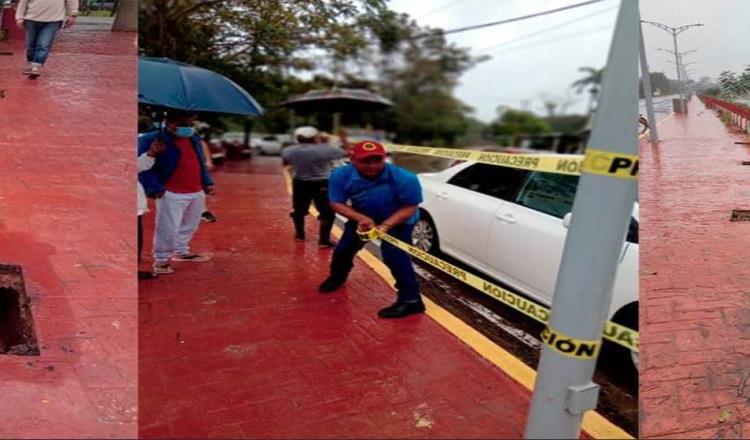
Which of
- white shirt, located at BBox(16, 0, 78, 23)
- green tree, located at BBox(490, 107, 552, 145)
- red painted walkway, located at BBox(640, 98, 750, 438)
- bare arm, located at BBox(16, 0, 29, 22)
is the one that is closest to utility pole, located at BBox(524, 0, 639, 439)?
red painted walkway, located at BBox(640, 98, 750, 438)

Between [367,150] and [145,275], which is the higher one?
[367,150]

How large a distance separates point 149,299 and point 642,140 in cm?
328

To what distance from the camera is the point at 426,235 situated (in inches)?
232

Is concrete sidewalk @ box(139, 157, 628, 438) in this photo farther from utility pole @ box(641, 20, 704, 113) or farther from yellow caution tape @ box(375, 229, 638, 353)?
utility pole @ box(641, 20, 704, 113)

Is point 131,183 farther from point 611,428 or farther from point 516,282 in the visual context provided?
point 611,428

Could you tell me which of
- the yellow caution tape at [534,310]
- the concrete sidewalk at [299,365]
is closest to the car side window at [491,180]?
the concrete sidewalk at [299,365]

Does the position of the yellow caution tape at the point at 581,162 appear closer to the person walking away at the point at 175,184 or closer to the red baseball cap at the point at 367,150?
the red baseball cap at the point at 367,150

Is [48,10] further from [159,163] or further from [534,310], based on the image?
[534,310]

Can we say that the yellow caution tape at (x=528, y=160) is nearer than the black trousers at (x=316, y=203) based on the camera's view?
Yes

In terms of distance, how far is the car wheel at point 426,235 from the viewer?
5.80 m

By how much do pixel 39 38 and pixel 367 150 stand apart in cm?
254

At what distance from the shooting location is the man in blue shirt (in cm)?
381

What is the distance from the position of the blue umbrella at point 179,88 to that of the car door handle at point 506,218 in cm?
217

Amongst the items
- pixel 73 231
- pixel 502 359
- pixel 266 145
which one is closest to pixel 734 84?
pixel 502 359
